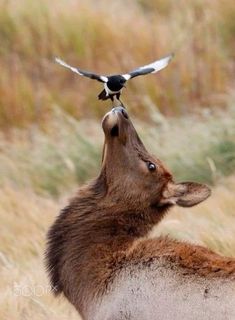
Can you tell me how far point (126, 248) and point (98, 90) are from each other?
7189 millimetres

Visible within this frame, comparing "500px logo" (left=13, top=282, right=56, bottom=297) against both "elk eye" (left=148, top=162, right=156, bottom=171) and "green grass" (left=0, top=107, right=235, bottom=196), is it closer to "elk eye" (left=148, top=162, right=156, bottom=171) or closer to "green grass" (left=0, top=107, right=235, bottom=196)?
"elk eye" (left=148, top=162, right=156, bottom=171)

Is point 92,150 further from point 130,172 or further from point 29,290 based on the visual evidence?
point 130,172

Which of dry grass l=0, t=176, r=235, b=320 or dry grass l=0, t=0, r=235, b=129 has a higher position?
dry grass l=0, t=0, r=235, b=129

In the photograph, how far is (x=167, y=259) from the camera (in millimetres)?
4484

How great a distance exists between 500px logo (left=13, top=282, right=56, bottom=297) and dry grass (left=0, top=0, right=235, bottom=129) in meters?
5.42

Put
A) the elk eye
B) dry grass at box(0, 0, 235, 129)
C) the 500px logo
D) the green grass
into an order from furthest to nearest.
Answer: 1. dry grass at box(0, 0, 235, 129)
2. the green grass
3. the 500px logo
4. the elk eye

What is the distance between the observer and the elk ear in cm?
473

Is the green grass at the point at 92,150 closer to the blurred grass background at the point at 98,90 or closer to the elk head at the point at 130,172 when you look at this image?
the blurred grass background at the point at 98,90

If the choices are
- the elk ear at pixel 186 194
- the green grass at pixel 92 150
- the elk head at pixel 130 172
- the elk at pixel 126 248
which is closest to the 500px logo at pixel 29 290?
the elk at pixel 126 248

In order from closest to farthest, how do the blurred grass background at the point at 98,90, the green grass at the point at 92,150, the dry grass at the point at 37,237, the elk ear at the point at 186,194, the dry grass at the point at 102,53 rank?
the elk ear at the point at 186,194
the dry grass at the point at 37,237
the green grass at the point at 92,150
the blurred grass background at the point at 98,90
the dry grass at the point at 102,53

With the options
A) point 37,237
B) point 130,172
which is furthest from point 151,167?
point 37,237

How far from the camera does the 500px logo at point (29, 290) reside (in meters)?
5.93

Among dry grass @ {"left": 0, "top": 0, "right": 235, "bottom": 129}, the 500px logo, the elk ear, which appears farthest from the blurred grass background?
the elk ear

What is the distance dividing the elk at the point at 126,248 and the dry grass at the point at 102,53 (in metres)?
6.51
